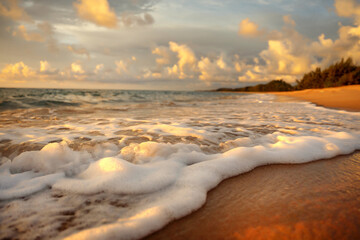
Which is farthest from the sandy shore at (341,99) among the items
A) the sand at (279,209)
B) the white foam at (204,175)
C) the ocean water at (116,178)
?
the sand at (279,209)

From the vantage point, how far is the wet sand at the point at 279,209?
3.30ft

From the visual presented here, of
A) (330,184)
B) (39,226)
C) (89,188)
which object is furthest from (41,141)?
(330,184)

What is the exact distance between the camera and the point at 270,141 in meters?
2.73

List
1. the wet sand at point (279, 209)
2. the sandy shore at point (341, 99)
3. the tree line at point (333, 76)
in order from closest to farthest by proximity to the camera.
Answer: the wet sand at point (279, 209) → the sandy shore at point (341, 99) → the tree line at point (333, 76)

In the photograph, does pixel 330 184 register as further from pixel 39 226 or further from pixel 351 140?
pixel 39 226

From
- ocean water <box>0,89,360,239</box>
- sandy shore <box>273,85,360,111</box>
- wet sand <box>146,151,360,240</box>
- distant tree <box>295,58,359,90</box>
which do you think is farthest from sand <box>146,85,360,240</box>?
distant tree <box>295,58,359,90</box>

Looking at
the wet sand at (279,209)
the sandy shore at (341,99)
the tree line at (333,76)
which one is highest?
the tree line at (333,76)

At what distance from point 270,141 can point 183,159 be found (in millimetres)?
1423

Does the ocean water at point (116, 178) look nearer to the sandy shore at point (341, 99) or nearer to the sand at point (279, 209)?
the sand at point (279, 209)

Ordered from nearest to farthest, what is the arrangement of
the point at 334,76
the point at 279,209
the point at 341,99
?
the point at 279,209
the point at 341,99
the point at 334,76

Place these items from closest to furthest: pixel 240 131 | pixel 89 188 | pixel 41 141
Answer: pixel 89 188
pixel 41 141
pixel 240 131

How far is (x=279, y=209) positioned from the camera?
1.19 metres

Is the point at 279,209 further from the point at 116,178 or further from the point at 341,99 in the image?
the point at 341,99

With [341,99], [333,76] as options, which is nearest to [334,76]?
[333,76]
